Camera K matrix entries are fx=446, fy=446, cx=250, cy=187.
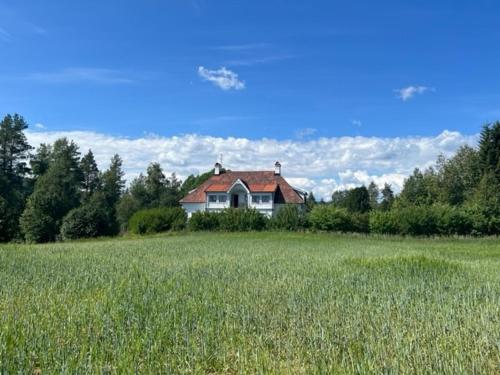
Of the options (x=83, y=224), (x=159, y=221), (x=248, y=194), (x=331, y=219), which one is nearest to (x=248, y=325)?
(x=331, y=219)

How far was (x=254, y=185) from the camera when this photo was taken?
66.6 meters

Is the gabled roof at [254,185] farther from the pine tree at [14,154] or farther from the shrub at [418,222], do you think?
the pine tree at [14,154]

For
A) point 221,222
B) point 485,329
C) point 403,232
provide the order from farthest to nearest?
point 221,222 → point 403,232 → point 485,329

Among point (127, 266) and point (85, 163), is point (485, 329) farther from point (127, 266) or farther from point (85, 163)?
point (85, 163)

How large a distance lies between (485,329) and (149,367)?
16.2 feet

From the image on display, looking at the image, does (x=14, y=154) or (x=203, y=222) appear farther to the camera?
(x=14, y=154)

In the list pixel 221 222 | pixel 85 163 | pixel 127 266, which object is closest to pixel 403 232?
pixel 221 222

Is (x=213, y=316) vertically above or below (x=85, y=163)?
below

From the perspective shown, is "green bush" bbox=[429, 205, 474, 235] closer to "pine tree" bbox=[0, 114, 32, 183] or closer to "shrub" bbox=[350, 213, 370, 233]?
"shrub" bbox=[350, 213, 370, 233]

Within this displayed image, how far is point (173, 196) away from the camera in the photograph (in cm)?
9681

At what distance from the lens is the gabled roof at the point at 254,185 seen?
65.3m

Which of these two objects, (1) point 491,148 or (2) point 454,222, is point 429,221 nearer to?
(2) point 454,222

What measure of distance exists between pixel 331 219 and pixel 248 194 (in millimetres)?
19520

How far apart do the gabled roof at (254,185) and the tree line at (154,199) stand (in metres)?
4.43
